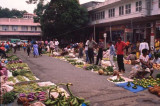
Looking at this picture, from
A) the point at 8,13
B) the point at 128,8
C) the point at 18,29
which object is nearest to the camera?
the point at 128,8

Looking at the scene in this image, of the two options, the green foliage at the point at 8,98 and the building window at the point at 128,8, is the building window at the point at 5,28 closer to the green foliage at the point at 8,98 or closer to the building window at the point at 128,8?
the building window at the point at 128,8

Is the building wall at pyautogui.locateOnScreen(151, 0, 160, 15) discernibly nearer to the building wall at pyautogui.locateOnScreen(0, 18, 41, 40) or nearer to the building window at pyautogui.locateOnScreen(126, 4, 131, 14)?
the building window at pyautogui.locateOnScreen(126, 4, 131, 14)

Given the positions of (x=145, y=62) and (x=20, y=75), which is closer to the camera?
(x=145, y=62)

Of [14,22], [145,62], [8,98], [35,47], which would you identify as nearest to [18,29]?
[14,22]

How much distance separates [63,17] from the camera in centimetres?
3309

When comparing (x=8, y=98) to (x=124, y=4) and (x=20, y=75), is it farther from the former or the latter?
(x=124, y=4)

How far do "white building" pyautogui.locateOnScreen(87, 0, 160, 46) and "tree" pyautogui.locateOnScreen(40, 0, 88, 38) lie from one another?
2683mm

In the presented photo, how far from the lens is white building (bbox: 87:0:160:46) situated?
21.5m

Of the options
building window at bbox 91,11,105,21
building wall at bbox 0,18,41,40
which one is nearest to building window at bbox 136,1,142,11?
building window at bbox 91,11,105,21

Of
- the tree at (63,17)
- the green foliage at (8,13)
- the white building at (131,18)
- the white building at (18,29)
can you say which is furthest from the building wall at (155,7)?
the green foliage at (8,13)

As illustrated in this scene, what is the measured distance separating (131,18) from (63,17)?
1449cm

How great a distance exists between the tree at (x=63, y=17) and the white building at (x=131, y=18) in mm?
2683

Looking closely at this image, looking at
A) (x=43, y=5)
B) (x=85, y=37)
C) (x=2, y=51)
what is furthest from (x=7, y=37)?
(x=2, y=51)

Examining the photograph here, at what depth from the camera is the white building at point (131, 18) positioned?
21469 millimetres
